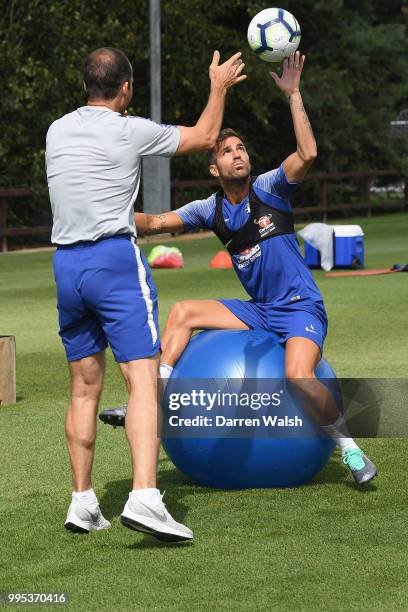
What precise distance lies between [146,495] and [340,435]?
1659mm

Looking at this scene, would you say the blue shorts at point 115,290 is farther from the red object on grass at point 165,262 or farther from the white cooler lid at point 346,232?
the red object on grass at point 165,262

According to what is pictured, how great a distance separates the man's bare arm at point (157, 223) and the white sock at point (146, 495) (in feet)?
5.61

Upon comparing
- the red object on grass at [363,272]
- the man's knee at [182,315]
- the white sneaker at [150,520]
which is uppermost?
the man's knee at [182,315]

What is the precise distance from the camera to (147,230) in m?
7.32

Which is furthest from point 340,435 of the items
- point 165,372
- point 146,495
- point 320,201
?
point 320,201

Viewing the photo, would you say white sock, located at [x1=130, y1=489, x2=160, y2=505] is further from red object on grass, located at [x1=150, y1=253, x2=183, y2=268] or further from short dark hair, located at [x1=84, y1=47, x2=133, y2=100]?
red object on grass, located at [x1=150, y1=253, x2=183, y2=268]

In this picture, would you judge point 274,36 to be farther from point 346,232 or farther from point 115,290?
point 346,232

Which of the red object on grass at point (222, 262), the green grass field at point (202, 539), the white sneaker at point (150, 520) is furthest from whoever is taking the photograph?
the red object on grass at point (222, 262)

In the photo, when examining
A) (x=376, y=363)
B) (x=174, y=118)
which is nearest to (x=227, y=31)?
(x=174, y=118)

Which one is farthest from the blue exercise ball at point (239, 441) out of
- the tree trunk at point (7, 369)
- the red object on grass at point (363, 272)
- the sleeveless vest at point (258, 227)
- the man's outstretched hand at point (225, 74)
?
the red object on grass at point (363, 272)

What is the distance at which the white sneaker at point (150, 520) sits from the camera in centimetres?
584

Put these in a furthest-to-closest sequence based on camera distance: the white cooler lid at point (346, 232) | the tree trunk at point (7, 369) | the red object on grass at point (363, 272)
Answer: the white cooler lid at point (346, 232) < the red object on grass at point (363, 272) < the tree trunk at point (7, 369)

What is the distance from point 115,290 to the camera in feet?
19.8

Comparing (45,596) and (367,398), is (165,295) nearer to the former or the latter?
(367,398)
